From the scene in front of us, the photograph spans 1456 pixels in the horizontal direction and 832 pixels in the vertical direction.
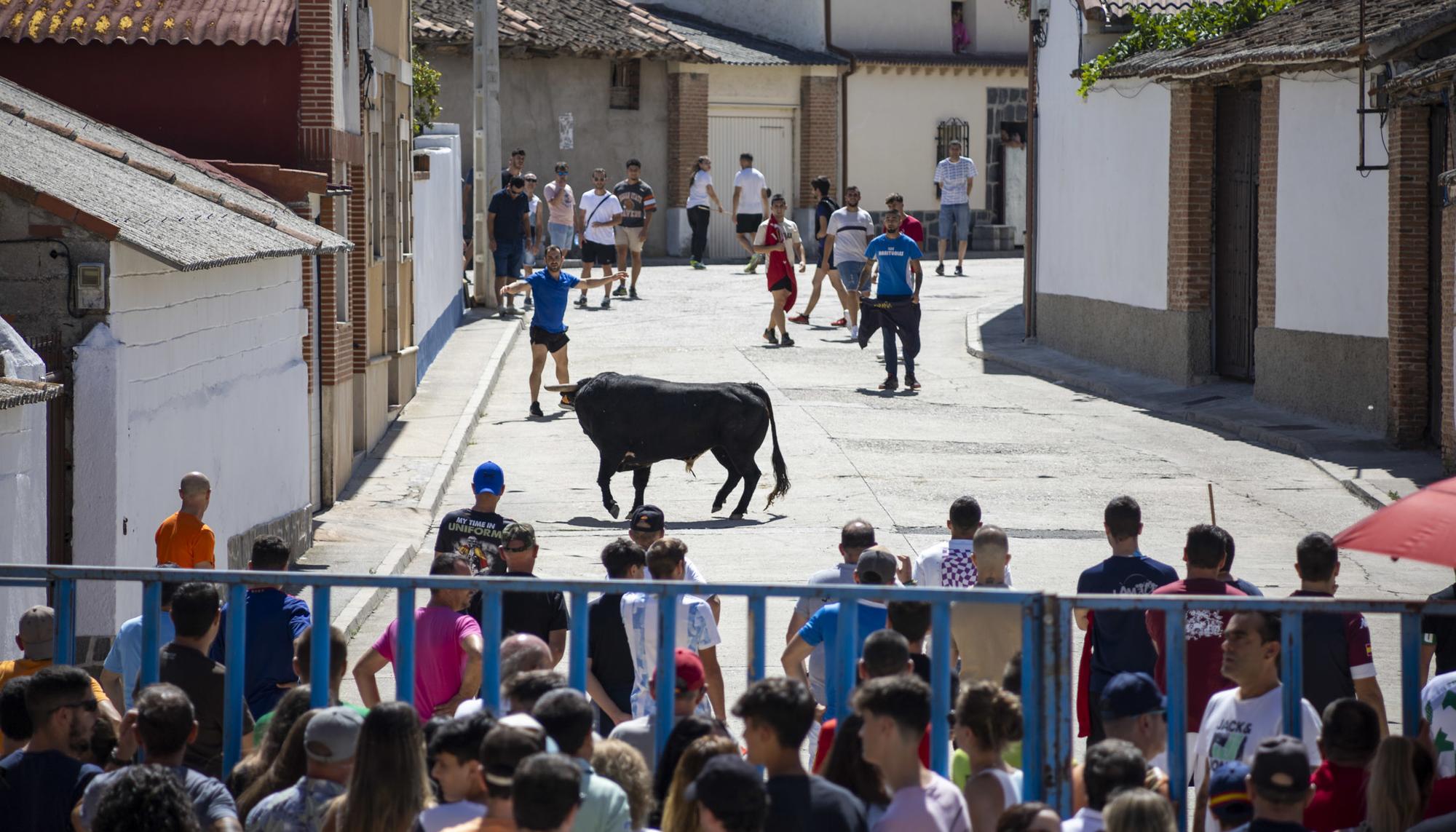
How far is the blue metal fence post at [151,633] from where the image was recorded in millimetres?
5879

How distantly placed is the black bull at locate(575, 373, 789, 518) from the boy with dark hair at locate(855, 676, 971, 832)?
8.83 meters

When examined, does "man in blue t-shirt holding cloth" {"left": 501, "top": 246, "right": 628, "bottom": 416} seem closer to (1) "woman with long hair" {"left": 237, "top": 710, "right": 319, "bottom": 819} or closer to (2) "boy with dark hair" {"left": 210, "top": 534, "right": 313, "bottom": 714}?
(2) "boy with dark hair" {"left": 210, "top": 534, "right": 313, "bottom": 714}

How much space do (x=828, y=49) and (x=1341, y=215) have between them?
2092 centimetres

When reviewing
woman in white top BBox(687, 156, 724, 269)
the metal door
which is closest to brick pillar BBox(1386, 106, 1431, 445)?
the metal door

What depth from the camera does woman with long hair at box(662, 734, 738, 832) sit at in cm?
481

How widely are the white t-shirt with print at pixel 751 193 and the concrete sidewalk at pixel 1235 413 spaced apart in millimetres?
5541

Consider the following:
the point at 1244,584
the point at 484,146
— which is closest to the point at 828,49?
the point at 484,146

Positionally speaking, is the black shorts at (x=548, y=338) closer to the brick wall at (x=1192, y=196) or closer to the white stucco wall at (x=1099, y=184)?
the brick wall at (x=1192, y=196)

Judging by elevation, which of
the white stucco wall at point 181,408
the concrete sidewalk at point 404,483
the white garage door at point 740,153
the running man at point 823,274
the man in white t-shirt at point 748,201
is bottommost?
the concrete sidewalk at point 404,483

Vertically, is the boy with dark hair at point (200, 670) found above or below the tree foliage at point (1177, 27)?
below

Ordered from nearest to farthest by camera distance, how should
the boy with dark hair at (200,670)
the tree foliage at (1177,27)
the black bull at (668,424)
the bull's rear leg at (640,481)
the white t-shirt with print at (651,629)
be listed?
the boy with dark hair at (200,670), the white t-shirt with print at (651,629), the black bull at (668,424), the bull's rear leg at (640,481), the tree foliage at (1177,27)

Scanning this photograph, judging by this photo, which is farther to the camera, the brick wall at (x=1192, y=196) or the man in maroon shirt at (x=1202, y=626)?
the brick wall at (x=1192, y=196)

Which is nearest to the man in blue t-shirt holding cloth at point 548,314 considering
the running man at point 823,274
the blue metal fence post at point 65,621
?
the running man at point 823,274

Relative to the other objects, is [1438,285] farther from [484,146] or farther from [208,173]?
[484,146]
